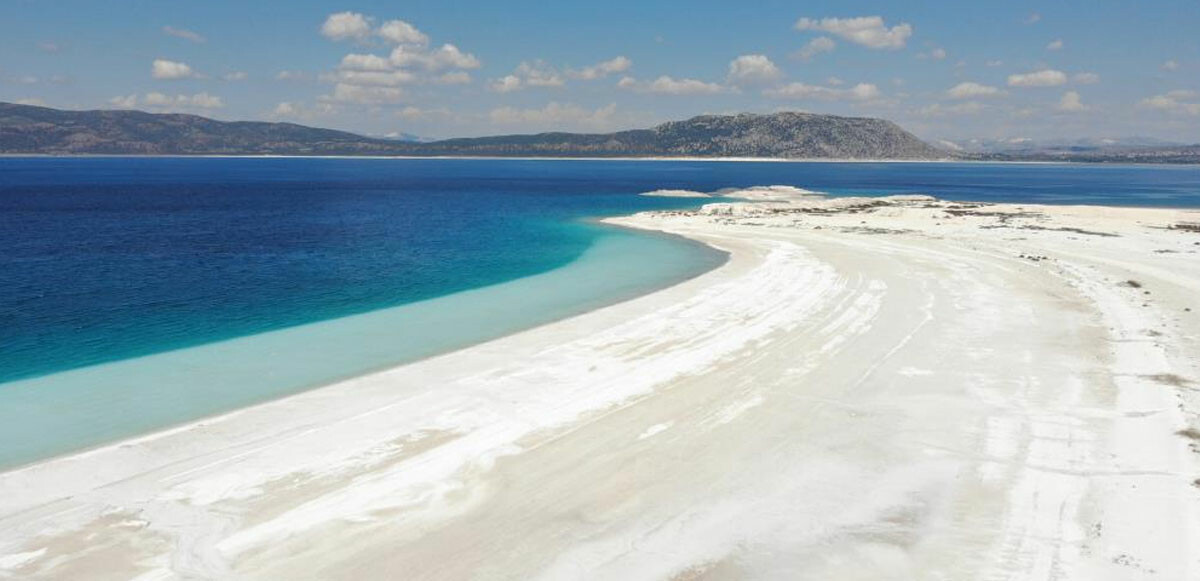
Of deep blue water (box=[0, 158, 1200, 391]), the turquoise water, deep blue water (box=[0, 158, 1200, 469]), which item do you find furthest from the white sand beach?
deep blue water (box=[0, 158, 1200, 391])

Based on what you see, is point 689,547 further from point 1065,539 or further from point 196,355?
point 196,355

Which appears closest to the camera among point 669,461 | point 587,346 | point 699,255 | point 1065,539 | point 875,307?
point 1065,539

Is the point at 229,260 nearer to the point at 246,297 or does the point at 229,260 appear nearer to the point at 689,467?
the point at 246,297

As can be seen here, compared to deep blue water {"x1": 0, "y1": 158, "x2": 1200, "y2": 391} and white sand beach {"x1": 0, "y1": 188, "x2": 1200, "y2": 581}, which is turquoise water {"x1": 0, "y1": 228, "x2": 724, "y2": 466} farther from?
deep blue water {"x1": 0, "y1": 158, "x2": 1200, "y2": 391}

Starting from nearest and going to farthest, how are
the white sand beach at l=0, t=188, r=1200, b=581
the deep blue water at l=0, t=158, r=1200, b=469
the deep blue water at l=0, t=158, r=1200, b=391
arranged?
the white sand beach at l=0, t=188, r=1200, b=581 < the deep blue water at l=0, t=158, r=1200, b=469 < the deep blue water at l=0, t=158, r=1200, b=391

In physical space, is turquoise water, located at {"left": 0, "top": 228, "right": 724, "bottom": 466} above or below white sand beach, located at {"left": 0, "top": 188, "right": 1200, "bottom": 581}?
below

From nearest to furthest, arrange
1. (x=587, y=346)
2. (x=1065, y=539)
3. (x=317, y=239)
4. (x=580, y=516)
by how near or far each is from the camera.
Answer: (x=1065, y=539) → (x=580, y=516) → (x=587, y=346) → (x=317, y=239)

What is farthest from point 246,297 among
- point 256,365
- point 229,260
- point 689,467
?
point 689,467

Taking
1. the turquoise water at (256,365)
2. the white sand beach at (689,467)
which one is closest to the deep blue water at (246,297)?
the turquoise water at (256,365)

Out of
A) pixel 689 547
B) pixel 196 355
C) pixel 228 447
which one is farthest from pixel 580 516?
pixel 196 355
